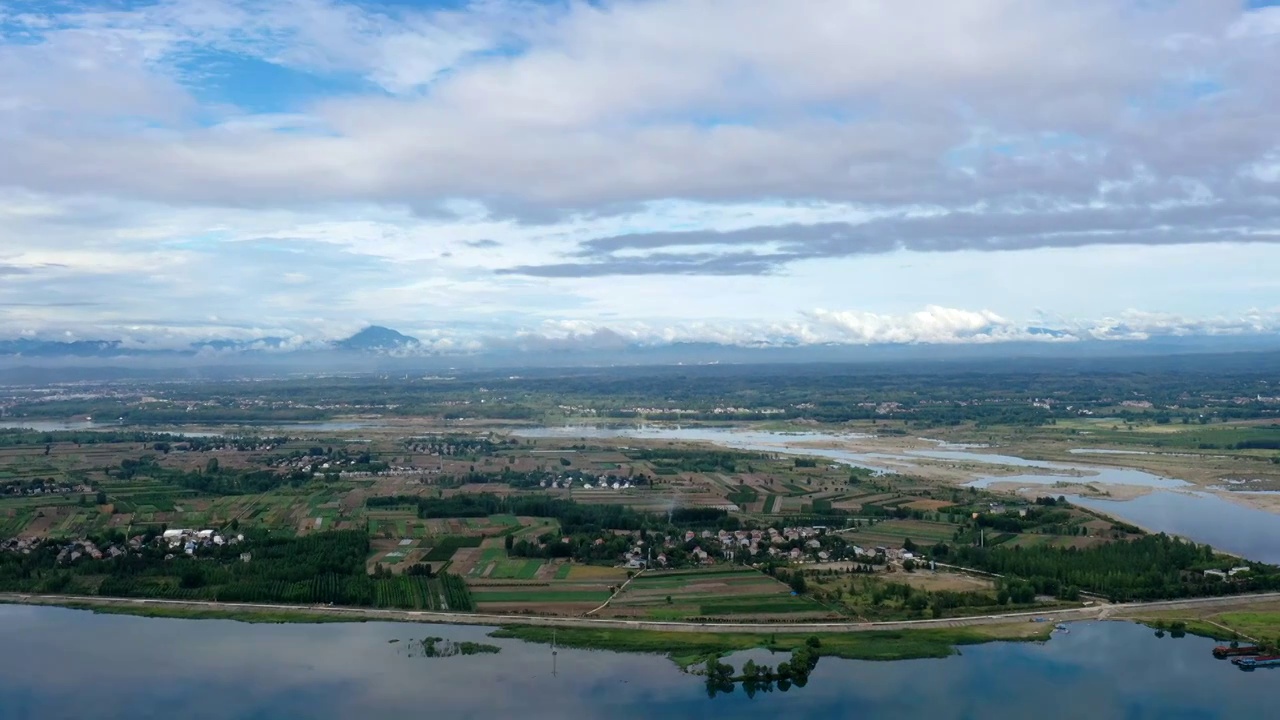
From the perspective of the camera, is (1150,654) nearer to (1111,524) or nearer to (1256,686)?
(1256,686)

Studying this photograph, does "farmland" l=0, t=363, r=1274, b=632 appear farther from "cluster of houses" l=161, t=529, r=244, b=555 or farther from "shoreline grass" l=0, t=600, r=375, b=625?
"shoreline grass" l=0, t=600, r=375, b=625

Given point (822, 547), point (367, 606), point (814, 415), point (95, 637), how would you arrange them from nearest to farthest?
point (95, 637), point (367, 606), point (822, 547), point (814, 415)

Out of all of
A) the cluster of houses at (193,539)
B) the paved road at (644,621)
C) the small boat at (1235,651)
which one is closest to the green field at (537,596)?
the paved road at (644,621)

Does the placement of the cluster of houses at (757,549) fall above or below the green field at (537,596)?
above

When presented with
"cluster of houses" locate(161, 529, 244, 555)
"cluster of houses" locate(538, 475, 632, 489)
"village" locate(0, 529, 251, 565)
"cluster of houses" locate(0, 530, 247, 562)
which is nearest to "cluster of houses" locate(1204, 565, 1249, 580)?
"cluster of houses" locate(538, 475, 632, 489)

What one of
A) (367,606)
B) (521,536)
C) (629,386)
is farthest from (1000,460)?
(629,386)

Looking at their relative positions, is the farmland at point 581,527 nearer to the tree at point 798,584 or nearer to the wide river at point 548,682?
the tree at point 798,584
